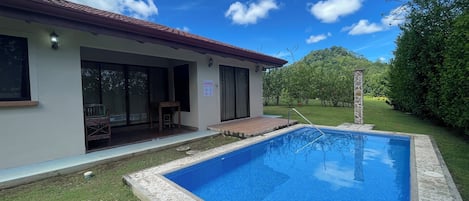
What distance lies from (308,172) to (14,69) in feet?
22.0

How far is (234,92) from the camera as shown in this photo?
995 centimetres

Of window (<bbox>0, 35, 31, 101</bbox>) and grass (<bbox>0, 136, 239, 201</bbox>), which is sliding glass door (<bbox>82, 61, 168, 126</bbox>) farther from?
grass (<bbox>0, 136, 239, 201</bbox>)

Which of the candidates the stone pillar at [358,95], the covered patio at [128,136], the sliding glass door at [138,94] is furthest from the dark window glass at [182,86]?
the stone pillar at [358,95]

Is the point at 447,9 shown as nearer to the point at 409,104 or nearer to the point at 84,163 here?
the point at 409,104

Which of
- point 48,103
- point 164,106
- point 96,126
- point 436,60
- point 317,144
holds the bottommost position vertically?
point 317,144

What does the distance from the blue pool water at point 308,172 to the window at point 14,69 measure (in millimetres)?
3662

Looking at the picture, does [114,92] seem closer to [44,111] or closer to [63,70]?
[63,70]

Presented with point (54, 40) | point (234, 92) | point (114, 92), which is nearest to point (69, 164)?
point (54, 40)

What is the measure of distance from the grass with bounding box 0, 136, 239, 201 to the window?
6.32 feet

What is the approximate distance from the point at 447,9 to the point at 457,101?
13.5 feet

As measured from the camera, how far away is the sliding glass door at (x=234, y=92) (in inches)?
371

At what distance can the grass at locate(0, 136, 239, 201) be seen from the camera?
3420mm

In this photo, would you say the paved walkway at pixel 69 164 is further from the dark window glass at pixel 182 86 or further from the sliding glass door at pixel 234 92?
the sliding glass door at pixel 234 92

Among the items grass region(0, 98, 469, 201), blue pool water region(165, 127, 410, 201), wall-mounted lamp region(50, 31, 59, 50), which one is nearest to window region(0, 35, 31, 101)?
wall-mounted lamp region(50, 31, 59, 50)
